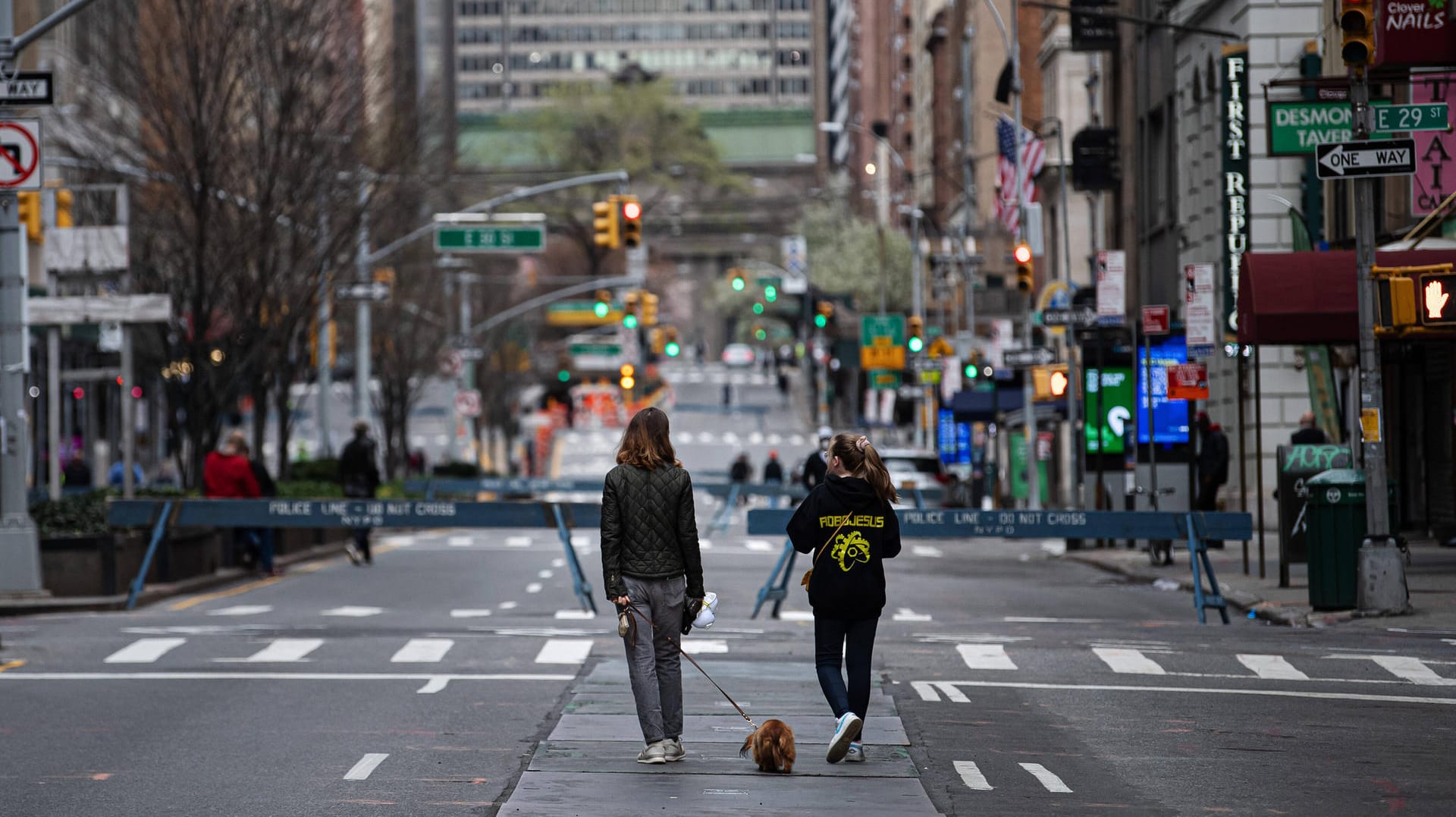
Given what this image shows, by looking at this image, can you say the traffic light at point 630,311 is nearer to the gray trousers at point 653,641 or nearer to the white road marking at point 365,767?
the white road marking at point 365,767

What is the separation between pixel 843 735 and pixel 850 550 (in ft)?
3.19

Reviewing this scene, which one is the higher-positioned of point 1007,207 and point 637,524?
point 1007,207

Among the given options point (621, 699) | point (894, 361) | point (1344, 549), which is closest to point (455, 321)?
point (894, 361)

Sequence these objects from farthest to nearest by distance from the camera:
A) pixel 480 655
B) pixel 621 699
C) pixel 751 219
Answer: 1. pixel 751 219
2. pixel 480 655
3. pixel 621 699

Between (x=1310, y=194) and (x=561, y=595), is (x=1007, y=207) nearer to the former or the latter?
(x=1310, y=194)

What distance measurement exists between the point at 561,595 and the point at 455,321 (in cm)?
4368

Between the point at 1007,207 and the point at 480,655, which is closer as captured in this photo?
the point at 480,655

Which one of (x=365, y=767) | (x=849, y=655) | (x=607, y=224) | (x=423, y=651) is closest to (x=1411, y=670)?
(x=849, y=655)

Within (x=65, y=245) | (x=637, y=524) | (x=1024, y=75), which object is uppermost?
(x=1024, y=75)

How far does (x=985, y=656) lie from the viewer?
17.2 m

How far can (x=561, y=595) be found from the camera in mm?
25281

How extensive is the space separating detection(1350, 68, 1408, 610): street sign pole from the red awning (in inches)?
158

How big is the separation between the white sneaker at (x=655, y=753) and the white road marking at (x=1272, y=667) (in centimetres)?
618

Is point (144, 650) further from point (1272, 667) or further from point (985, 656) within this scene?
point (1272, 667)
